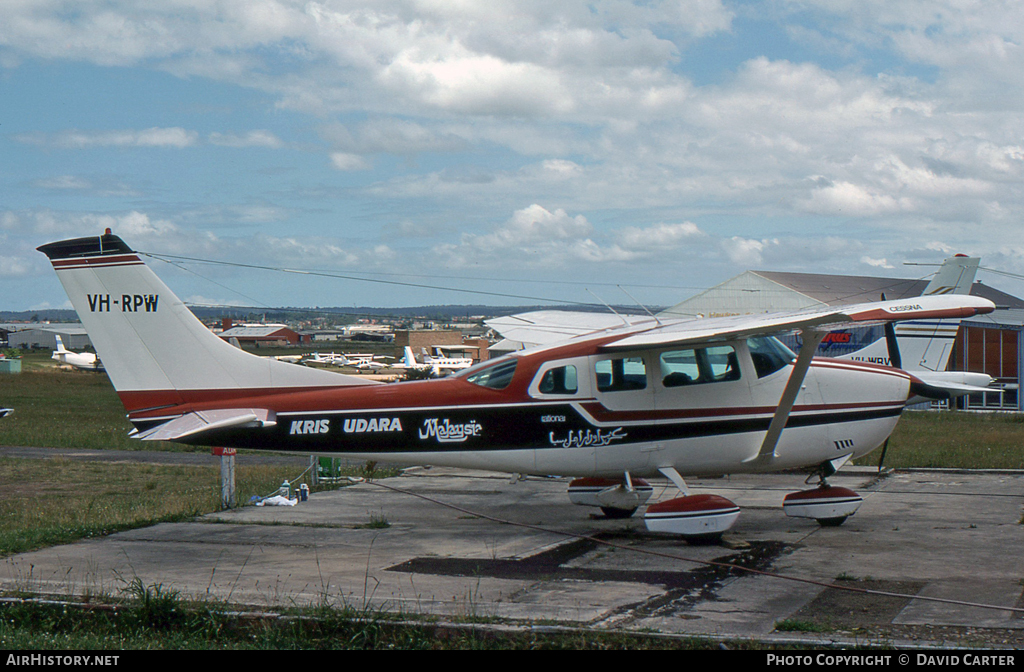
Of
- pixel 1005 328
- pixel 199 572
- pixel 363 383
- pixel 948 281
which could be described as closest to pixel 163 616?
pixel 199 572

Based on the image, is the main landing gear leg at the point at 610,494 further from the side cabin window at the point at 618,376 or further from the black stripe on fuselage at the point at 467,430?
the side cabin window at the point at 618,376

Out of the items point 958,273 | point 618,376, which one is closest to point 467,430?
point 618,376

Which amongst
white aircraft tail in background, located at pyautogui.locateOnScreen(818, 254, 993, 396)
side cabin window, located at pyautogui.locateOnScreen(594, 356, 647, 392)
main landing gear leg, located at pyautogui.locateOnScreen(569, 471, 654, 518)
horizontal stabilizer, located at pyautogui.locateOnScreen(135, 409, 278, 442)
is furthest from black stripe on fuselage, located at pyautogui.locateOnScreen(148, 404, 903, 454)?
white aircraft tail in background, located at pyautogui.locateOnScreen(818, 254, 993, 396)

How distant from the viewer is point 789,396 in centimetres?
1134

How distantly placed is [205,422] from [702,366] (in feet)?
21.1

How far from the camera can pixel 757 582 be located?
9289 mm

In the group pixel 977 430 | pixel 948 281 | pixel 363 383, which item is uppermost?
pixel 948 281

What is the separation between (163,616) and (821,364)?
9015 millimetres

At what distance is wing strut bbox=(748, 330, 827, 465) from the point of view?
1084 centimetres

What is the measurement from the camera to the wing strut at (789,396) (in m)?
10.8

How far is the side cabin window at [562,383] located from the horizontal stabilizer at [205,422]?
11.6 ft

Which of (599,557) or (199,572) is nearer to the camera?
(199,572)

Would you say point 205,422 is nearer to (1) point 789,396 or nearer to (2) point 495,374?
(2) point 495,374

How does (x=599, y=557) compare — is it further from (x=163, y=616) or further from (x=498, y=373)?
(x=163, y=616)
